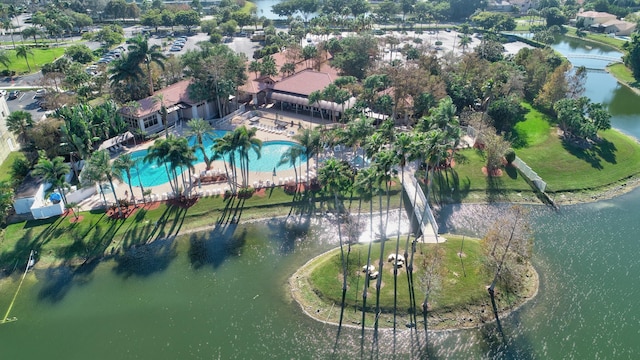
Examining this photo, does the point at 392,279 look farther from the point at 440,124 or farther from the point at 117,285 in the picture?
the point at 117,285

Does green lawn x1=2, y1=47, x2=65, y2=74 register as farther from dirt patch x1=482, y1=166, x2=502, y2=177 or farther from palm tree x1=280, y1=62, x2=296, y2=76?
dirt patch x1=482, y1=166, x2=502, y2=177

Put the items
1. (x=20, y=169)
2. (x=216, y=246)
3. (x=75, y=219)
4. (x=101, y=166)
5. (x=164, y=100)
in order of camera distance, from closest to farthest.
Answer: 1. (x=101, y=166)
2. (x=216, y=246)
3. (x=75, y=219)
4. (x=20, y=169)
5. (x=164, y=100)

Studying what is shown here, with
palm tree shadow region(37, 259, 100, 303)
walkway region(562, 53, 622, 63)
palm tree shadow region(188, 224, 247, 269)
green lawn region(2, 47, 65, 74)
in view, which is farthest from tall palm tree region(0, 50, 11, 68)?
walkway region(562, 53, 622, 63)

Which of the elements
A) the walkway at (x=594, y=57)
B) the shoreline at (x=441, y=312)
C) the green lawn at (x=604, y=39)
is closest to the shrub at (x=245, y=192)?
the shoreline at (x=441, y=312)

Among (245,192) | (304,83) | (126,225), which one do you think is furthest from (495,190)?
(126,225)

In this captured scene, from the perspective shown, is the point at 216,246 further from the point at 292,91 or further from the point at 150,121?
the point at 292,91

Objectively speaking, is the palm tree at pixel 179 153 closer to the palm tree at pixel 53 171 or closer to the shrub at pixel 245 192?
the shrub at pixel 245 192
